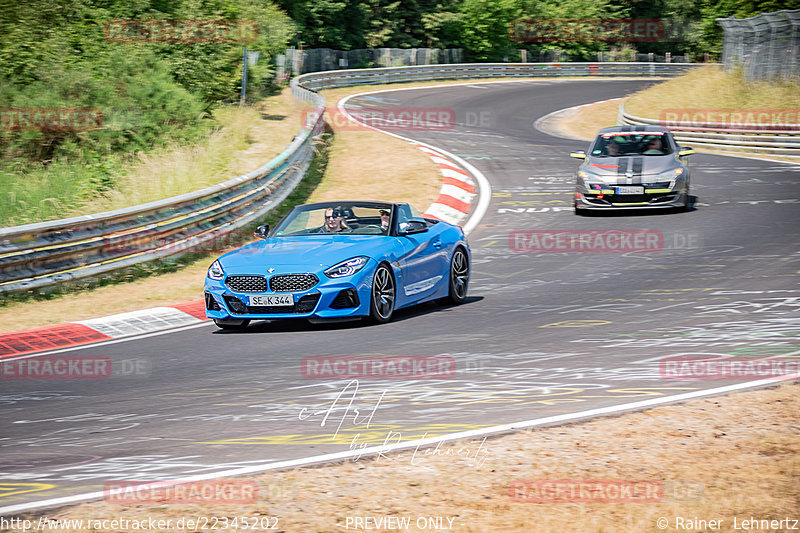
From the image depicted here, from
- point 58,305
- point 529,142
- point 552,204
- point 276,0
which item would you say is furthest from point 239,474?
point 276,0

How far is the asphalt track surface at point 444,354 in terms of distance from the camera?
19.4ft

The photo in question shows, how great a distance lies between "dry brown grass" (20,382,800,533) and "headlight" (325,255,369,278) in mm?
4058

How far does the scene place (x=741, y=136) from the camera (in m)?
28.3

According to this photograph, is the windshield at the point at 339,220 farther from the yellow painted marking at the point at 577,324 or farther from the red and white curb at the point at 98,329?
the yellow painted marking at the point at 577,324

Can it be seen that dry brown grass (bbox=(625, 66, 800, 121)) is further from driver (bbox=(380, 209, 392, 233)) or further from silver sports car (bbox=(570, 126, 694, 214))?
driver (bbox=(380, 209, 392, 233))

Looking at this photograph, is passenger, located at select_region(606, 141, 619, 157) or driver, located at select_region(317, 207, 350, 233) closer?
driver, located at select_region(317, 207, 350, 233)

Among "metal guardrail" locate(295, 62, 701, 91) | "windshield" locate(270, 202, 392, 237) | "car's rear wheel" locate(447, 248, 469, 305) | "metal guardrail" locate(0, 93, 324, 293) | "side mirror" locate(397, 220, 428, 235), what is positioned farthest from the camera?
"metal guardrail" locate(295, 62, 701, 91)

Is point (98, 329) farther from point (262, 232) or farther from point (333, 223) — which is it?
point (333, 223)

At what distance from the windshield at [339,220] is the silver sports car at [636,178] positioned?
24.4 ft

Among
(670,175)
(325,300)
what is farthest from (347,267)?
(670,175)

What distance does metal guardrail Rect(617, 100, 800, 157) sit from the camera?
26.9 m

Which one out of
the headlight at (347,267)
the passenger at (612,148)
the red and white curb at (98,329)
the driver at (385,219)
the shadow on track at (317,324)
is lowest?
the red and white curb at (98,329)

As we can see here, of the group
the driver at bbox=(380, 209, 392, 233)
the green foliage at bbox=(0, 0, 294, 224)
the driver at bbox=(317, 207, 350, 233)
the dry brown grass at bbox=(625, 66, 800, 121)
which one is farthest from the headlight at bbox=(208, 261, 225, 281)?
the dry brown grass at bbox=(625, 66, 800, 121)

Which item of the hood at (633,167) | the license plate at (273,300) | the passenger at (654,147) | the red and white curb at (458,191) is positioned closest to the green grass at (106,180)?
the red and white curb at (458,191)
